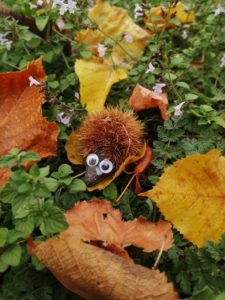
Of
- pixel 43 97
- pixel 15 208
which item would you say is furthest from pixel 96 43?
pixel 15 208

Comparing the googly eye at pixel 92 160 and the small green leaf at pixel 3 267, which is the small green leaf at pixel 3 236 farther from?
the googly eye at pixel 92 160

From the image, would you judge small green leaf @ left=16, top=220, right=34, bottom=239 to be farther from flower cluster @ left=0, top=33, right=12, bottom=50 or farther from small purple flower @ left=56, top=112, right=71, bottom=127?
flower cluster @ left=0, top=33, right=12, bottom=50

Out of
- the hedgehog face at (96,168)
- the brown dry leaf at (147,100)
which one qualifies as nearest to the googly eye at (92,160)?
the hedgehog face at (96,168)

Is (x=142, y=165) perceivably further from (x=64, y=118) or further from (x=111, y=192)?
(x=64, y=118)

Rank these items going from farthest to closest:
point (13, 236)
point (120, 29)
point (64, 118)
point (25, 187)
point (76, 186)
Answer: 1. point (120, 29)
2. point (64, 118)
3. point (76, 186)
4. point (13, 236)
5. point (25, 187)

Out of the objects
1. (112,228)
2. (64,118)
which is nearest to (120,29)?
(64,118)

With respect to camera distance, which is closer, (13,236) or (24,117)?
(13,236)
